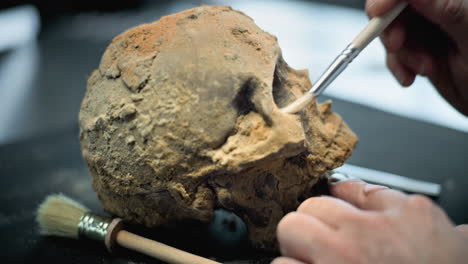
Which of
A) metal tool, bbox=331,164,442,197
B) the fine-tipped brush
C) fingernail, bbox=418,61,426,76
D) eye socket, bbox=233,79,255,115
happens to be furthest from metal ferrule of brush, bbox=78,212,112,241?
fingernail, bbox=418,61,426,76

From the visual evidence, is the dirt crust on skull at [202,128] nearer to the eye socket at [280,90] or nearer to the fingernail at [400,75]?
the eye socket at [280,90]

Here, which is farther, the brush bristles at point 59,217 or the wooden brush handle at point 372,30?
the brush bristles at point 59,217

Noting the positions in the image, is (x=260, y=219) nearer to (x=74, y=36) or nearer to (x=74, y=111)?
(x=74, y=111)

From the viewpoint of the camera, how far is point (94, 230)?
4.54ft

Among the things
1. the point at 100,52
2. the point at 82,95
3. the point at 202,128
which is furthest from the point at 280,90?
the point at 100,52

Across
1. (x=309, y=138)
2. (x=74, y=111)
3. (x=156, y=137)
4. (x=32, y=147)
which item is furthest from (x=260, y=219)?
(x=74, y=111)

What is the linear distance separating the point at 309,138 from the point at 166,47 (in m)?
0.49

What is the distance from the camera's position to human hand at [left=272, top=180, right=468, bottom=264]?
0.87 metres

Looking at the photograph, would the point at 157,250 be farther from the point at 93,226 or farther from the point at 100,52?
the point at 100,52

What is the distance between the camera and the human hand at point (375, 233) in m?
0.87

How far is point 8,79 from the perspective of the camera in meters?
2.71

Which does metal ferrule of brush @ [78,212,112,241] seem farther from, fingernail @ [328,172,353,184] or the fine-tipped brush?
fingernail @ [328,172,353,184]

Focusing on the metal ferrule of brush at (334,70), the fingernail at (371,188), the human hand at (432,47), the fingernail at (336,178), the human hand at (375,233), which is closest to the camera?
the human hand at (375,233)

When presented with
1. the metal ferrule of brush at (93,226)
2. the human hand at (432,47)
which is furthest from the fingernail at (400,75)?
the metal ferrule of brush at (93,226)
